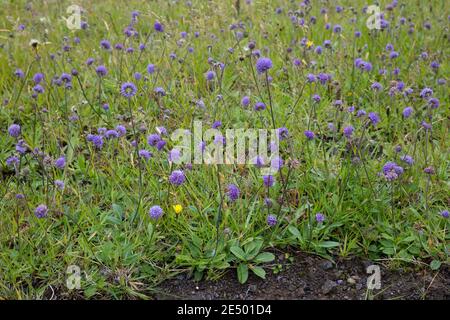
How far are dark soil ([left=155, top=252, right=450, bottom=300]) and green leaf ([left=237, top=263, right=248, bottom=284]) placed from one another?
4 centimetres

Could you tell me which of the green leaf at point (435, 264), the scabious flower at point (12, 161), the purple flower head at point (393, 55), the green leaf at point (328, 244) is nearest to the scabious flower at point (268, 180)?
the green leaf at point (328, 244)

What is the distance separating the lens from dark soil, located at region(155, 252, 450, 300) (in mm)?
2486

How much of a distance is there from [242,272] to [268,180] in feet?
1.48

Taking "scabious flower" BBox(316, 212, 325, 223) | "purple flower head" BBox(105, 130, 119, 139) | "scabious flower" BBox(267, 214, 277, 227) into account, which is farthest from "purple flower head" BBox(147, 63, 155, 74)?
"scabious flower" BBox(316, 212, 325, 223)

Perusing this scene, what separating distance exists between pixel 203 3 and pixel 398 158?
243 centimetres

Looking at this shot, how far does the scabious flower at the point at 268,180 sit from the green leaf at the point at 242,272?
0.40m

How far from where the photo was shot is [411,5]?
4.83 m

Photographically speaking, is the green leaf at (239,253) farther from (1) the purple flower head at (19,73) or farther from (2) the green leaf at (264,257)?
(1) the purple flower head at (19,73)

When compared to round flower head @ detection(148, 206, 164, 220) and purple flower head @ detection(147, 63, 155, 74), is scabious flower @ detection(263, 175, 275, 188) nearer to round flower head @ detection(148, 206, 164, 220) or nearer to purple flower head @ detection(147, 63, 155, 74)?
round flower head @ detection(148, 206, 164, 220)

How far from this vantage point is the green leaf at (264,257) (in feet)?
8.46

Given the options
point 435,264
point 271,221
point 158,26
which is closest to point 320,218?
point 271,221
